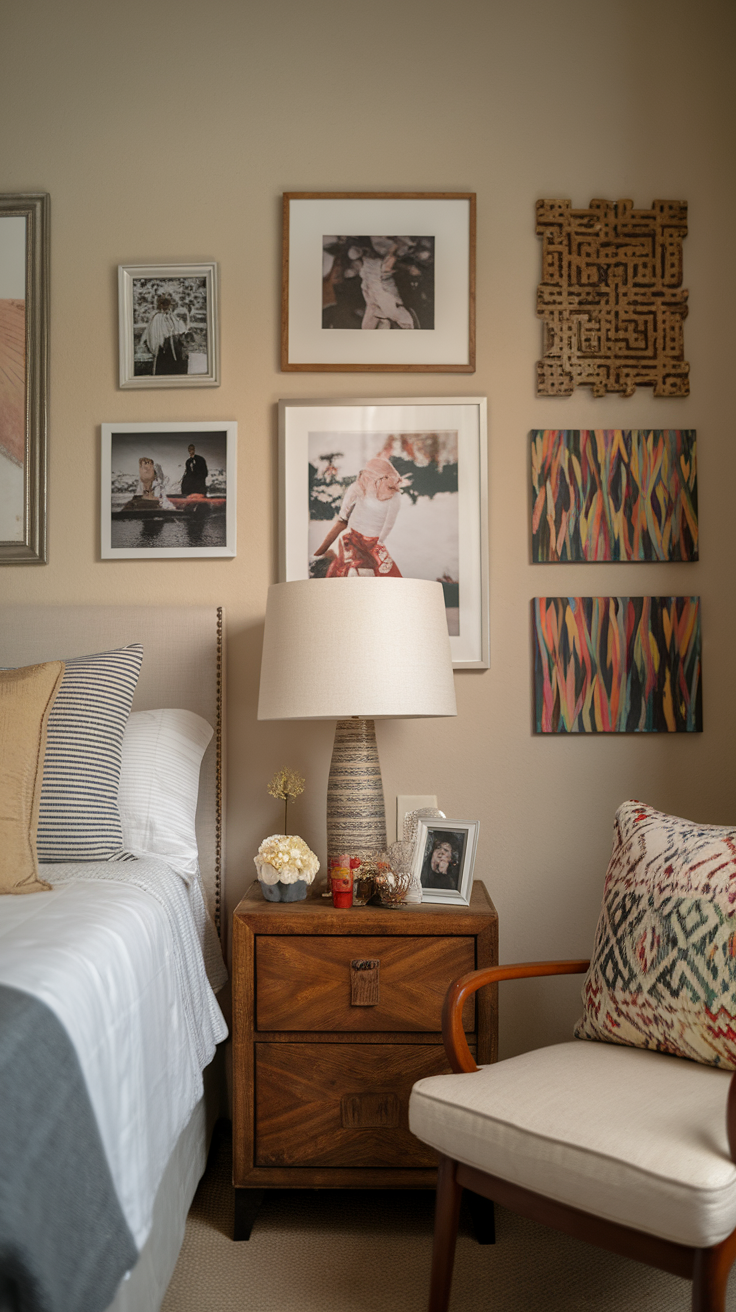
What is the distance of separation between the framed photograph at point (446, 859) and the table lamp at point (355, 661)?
0.10 m

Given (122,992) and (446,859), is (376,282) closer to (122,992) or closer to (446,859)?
(446,859)

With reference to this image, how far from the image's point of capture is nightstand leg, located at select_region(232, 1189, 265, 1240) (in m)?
1.84

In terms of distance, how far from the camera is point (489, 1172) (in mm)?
1378

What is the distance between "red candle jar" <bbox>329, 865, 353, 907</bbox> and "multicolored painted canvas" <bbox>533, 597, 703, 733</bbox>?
2.34 ft

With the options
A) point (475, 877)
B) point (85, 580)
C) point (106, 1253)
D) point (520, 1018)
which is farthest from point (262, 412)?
point (106, 1253)

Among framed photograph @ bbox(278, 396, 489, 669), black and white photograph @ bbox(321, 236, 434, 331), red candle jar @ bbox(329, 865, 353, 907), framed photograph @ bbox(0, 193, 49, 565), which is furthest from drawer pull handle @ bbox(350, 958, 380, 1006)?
black and white photograph @ bbox(321, 236, 434, 331)

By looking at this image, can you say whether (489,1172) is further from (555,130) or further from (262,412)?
(555,130)

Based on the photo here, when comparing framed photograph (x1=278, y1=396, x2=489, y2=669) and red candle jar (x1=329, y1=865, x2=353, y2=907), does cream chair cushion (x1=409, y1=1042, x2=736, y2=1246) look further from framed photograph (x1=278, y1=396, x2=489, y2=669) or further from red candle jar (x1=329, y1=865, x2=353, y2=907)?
framed photograph (x1=278, y1=396, x2=489, y2=669)

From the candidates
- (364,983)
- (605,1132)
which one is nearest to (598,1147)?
(605,1132)

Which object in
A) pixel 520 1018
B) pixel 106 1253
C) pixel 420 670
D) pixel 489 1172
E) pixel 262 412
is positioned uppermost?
pixel 262 412

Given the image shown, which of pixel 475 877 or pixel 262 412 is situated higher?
pixel 262 412

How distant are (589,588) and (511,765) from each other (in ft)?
1.68

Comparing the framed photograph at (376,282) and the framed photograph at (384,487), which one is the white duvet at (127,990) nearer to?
the framed photograph at (384,487)

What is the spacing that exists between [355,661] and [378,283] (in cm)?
114
